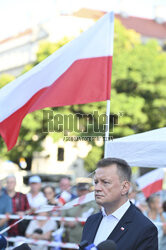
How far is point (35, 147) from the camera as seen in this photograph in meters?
35.8

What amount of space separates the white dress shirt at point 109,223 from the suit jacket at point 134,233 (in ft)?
0.10

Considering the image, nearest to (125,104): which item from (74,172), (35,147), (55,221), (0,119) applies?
(35,147)

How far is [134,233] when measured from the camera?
3275 millimetres

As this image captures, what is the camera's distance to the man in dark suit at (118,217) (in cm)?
326

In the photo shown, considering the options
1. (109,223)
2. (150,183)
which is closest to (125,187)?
(109,223)

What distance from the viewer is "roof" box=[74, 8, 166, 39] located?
69188mm

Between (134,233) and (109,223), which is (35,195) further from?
(134,233)

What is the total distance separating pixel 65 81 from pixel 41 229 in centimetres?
342

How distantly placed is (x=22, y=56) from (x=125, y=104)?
36250mm

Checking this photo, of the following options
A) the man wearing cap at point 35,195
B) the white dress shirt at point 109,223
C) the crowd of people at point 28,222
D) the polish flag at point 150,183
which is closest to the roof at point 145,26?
the polish flag at point 150,183

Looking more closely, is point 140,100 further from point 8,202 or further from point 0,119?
point 0,119

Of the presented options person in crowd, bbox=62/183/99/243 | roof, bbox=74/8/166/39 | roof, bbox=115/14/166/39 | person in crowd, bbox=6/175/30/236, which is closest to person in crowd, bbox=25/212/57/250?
person in crowd, bbox=6/175/30/236

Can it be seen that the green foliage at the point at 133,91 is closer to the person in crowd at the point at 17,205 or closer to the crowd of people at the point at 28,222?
the crowd of people at the point at 28,222

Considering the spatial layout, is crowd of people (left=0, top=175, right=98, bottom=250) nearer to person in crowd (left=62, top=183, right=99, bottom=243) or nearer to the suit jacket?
person in crowd (left=62, top=183, right=99, bottom=243)
